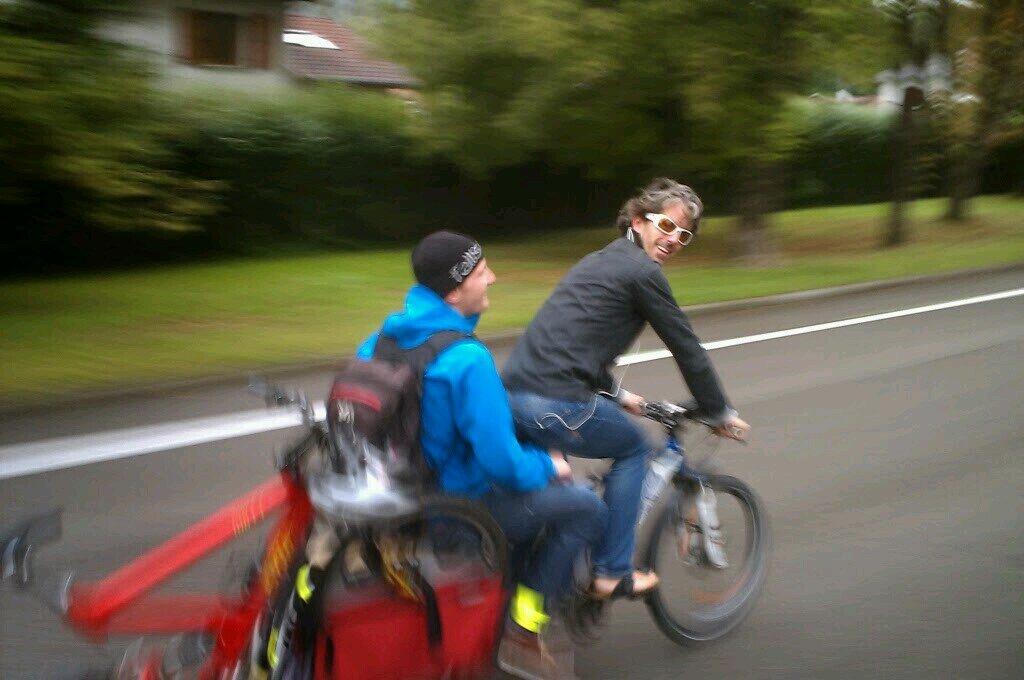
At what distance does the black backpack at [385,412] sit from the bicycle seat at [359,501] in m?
0.08

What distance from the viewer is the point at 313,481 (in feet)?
10.4

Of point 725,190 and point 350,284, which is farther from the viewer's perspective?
point 725,190

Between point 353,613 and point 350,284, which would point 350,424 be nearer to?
point 353,613

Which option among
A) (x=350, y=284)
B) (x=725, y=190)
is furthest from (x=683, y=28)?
(x=725, y=190)

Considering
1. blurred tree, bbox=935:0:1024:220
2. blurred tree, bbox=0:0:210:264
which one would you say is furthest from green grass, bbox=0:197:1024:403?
blurred tree, bbox=935:0:1024:220

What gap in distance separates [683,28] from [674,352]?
12.9 meters

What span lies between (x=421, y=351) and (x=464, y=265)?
0.97 ft

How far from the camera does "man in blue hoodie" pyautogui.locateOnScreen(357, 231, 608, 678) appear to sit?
11.1ft

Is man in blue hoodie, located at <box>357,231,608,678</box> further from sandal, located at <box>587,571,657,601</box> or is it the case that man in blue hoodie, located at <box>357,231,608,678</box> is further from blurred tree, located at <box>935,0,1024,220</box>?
blurred tree, located at <box>935,0,1024,220</box>

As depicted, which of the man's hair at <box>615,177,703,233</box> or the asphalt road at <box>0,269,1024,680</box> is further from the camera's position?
the asphalt road at <box>0,269,1024,680</box>

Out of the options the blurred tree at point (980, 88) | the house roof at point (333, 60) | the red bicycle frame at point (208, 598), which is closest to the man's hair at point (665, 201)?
the red bicycle frame at point (208, 598)

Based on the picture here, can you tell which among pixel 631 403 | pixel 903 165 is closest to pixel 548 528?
pixel 631 403

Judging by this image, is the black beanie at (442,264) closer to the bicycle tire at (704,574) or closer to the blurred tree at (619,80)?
the bicycle tire at (704,574)

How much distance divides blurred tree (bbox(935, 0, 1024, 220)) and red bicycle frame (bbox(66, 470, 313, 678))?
22.8 m
